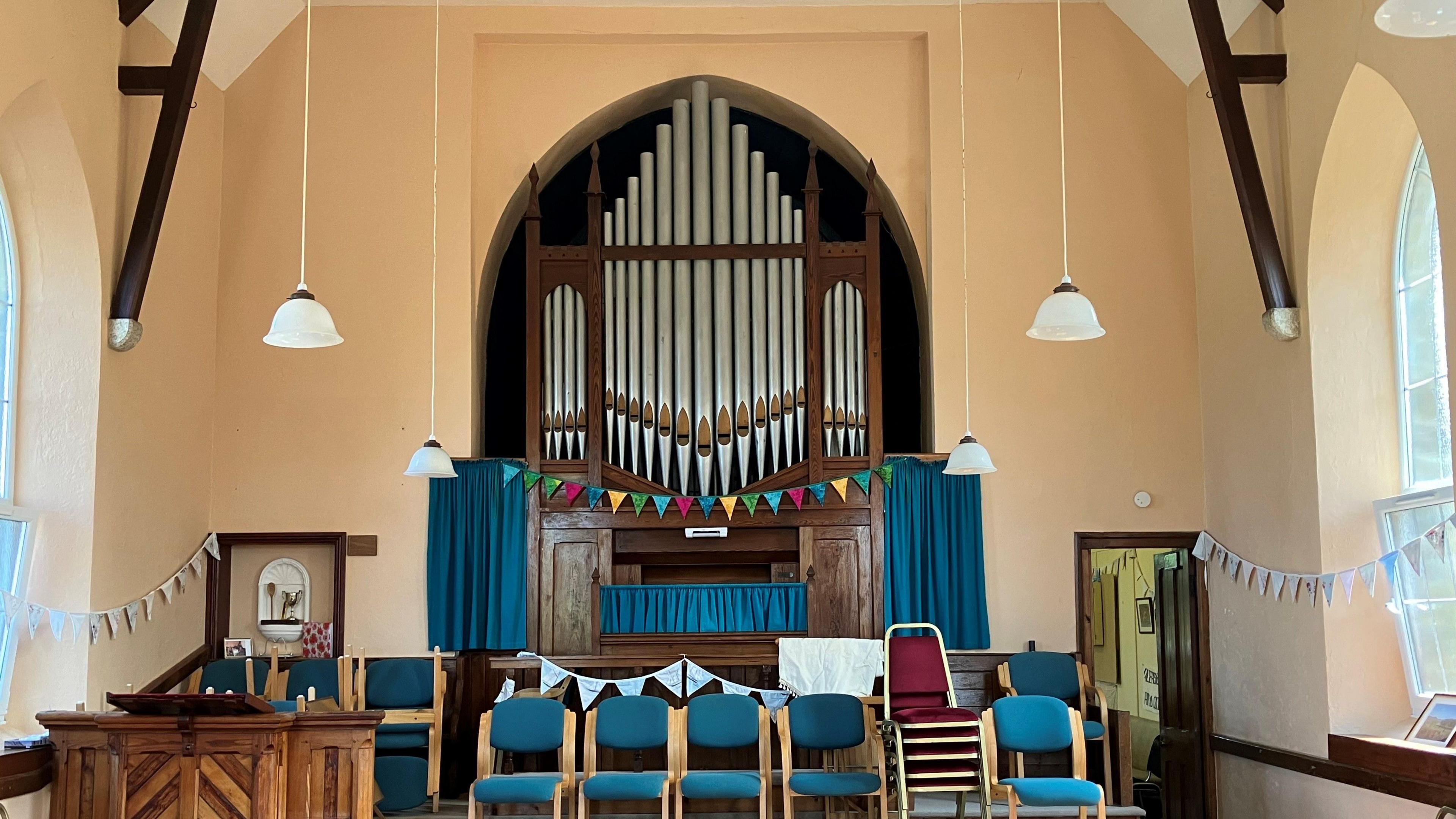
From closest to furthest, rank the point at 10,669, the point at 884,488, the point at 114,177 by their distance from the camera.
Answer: the point at 10,669, the point at 114,177, the point at 884,488

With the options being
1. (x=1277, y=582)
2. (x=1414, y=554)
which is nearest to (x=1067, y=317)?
(x=1414, y=554)

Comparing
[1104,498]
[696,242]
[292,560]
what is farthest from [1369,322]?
[292,560]

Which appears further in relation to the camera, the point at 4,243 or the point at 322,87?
the point at 322,87

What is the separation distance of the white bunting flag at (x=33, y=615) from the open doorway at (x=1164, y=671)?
22.3 ft

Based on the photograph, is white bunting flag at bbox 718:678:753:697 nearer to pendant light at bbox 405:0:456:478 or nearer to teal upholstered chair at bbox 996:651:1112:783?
teal upholstered chair at bbox 996:651:1112:783

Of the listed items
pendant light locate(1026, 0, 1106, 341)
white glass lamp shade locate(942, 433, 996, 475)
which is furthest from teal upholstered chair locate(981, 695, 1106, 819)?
pendant light locate(1026, 0, 1106, 341)

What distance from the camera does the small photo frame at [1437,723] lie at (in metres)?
7.36

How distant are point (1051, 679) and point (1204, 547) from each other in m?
1.47

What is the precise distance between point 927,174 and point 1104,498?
9.20 feet

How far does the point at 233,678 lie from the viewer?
31.6 feet

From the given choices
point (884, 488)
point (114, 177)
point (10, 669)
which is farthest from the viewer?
point (884, 488)

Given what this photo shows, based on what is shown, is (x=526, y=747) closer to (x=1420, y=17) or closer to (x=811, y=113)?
(x=811, y=113)

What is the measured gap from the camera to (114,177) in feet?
28.9

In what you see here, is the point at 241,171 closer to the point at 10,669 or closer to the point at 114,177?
the point at 114,177
